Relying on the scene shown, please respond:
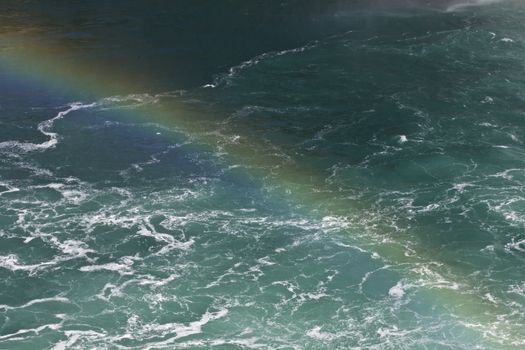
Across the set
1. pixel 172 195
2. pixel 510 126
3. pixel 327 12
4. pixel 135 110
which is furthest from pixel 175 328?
pixel 327 12

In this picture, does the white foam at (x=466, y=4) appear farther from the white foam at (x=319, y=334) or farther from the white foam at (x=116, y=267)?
the white foam at (x=319, y=334)

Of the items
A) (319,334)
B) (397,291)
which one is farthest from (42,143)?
(397,291)

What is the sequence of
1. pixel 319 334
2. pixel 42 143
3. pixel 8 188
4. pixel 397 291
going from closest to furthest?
1. pixel 319 334
2. pixel 397 291
3. pixel 8 188
4. pixel 42 143

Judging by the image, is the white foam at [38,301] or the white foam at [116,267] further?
the white foam at [116,267]

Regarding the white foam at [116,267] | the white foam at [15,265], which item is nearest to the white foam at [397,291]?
the white foam at [116,267]

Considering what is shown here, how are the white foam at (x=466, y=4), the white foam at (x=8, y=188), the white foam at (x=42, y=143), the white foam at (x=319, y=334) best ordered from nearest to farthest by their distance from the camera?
the white foam at (x=319, y=334) → the white foam at (x=8, y=188) → the white foam at (x=42, y=143) → the white foam at (x=466, y=4)

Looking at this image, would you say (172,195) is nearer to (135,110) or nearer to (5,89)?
(135,110)

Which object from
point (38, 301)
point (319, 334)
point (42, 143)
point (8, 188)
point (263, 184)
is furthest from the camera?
point (42, 143)

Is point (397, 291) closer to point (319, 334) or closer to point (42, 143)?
point (319, 334)

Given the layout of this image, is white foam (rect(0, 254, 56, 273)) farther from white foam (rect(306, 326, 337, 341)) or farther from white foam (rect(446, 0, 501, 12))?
white foam (rect(446, 0, 501, 12))
